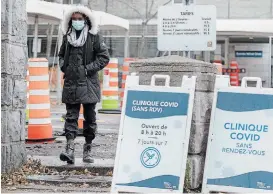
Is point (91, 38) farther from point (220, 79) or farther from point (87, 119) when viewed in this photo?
point (220, 79)

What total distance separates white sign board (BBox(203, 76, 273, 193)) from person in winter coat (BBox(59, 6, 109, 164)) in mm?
2344

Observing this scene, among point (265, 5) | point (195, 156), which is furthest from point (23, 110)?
point (265, 5)

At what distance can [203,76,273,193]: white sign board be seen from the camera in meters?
5.51

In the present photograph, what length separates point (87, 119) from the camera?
25.6ft

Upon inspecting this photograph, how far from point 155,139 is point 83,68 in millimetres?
2301

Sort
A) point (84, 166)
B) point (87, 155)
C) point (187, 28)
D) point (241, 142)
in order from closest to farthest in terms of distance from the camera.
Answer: point (241, 142) → point (84, 166) → point (87, 155) → point (187, 28)

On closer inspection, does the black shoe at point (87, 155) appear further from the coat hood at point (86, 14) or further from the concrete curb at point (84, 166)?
the coat hood at point (86, 14)

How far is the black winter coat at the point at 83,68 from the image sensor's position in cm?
755

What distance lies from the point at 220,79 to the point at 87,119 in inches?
99.1

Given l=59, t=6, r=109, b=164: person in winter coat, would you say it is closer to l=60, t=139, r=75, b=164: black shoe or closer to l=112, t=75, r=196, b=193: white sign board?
l=60, t=139, r=75, b=164: black shoe

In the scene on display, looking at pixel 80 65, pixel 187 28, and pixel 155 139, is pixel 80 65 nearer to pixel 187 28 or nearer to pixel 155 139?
pixel 187 28

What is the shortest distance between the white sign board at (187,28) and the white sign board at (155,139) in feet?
9.03

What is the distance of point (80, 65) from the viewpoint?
24.9 ft

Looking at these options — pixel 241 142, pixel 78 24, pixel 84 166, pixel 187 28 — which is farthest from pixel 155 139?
pixel 187 28
